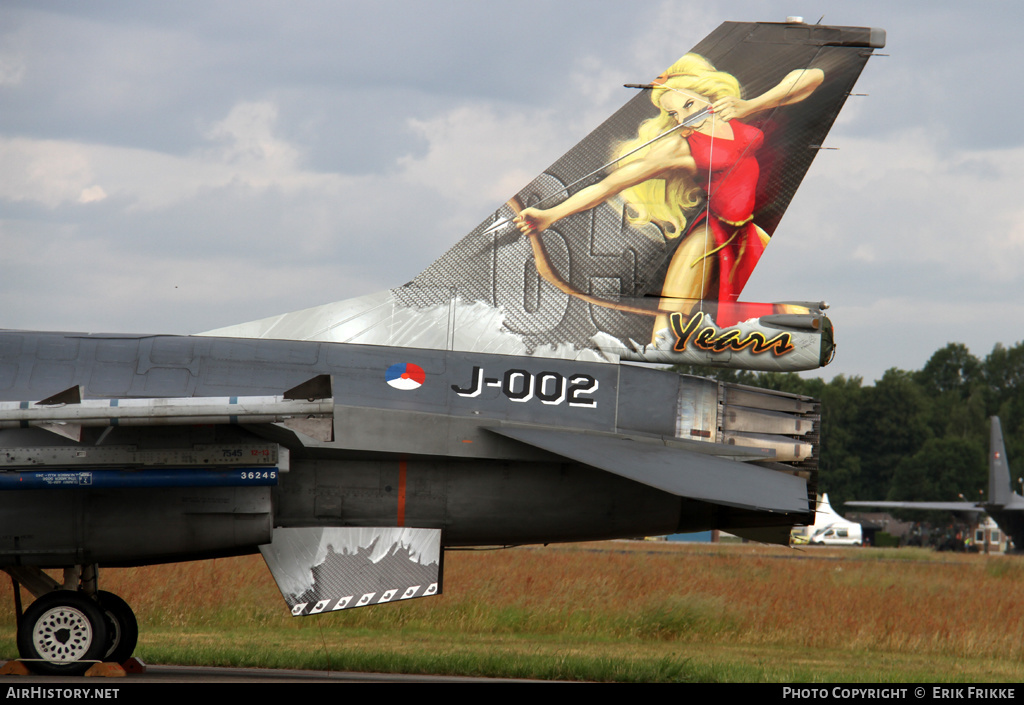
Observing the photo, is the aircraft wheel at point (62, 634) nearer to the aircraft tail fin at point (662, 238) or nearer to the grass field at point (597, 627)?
the grass field at point (597, 627)

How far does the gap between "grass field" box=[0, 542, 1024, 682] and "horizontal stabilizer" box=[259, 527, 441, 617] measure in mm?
1873

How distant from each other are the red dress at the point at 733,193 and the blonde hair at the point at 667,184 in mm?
143

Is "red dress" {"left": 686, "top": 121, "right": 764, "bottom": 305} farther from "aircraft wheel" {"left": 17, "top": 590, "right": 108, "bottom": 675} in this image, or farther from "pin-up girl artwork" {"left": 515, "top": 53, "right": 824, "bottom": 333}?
"aircraft wheel" {"left": 17, "top": 590, "right": 108, "bottom": 675}

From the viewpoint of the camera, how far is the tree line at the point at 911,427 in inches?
3349

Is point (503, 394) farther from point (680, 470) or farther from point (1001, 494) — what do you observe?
point (1001, 494)

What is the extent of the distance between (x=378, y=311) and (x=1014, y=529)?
45.3m

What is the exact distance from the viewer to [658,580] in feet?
59.2

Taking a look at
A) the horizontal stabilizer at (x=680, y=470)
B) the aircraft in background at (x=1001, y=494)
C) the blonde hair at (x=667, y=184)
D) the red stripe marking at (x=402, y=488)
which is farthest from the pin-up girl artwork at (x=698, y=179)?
the aircraft in background at (x=1001, y=494)

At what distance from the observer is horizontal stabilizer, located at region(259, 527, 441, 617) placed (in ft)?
28.7

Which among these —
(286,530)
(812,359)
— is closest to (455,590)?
(286,530)

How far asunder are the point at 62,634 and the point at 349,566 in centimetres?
245

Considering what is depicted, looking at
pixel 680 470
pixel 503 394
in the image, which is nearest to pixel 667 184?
pixel 503 394
